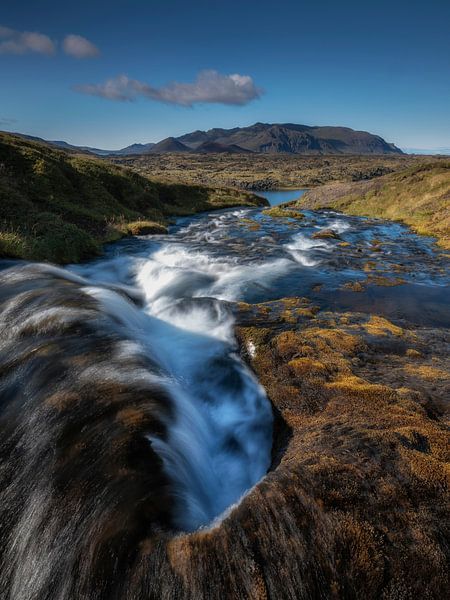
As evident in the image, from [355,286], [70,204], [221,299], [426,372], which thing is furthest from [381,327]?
[70,204]

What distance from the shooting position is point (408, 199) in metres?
38.4

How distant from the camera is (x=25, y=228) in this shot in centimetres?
1867

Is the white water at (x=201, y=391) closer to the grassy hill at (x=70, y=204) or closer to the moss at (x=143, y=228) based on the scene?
the grassy hill at (x=70, y=204)

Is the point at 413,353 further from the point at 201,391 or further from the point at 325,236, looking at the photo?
the point at 325,236

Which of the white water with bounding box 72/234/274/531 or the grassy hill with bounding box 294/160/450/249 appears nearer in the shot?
the white water with bounding box 72/234/274/531

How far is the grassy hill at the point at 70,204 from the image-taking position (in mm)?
18453

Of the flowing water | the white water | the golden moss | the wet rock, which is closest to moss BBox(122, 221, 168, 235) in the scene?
the flowing water

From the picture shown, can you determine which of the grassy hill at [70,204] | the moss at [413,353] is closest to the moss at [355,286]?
the moss at [413,353]

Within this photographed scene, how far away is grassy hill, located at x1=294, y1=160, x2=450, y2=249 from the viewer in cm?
3073

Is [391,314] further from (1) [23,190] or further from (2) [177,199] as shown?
(2) [177,199]

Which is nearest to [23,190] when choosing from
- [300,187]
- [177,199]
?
[177,199]

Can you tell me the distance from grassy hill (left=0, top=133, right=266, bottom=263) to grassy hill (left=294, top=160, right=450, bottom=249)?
18.1m

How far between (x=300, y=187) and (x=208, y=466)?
11582 centimetres

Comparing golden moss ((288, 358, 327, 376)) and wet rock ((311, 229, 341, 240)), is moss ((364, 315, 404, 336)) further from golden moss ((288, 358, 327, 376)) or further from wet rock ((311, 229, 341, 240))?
wet rock ((311, 229, 341, 240))
